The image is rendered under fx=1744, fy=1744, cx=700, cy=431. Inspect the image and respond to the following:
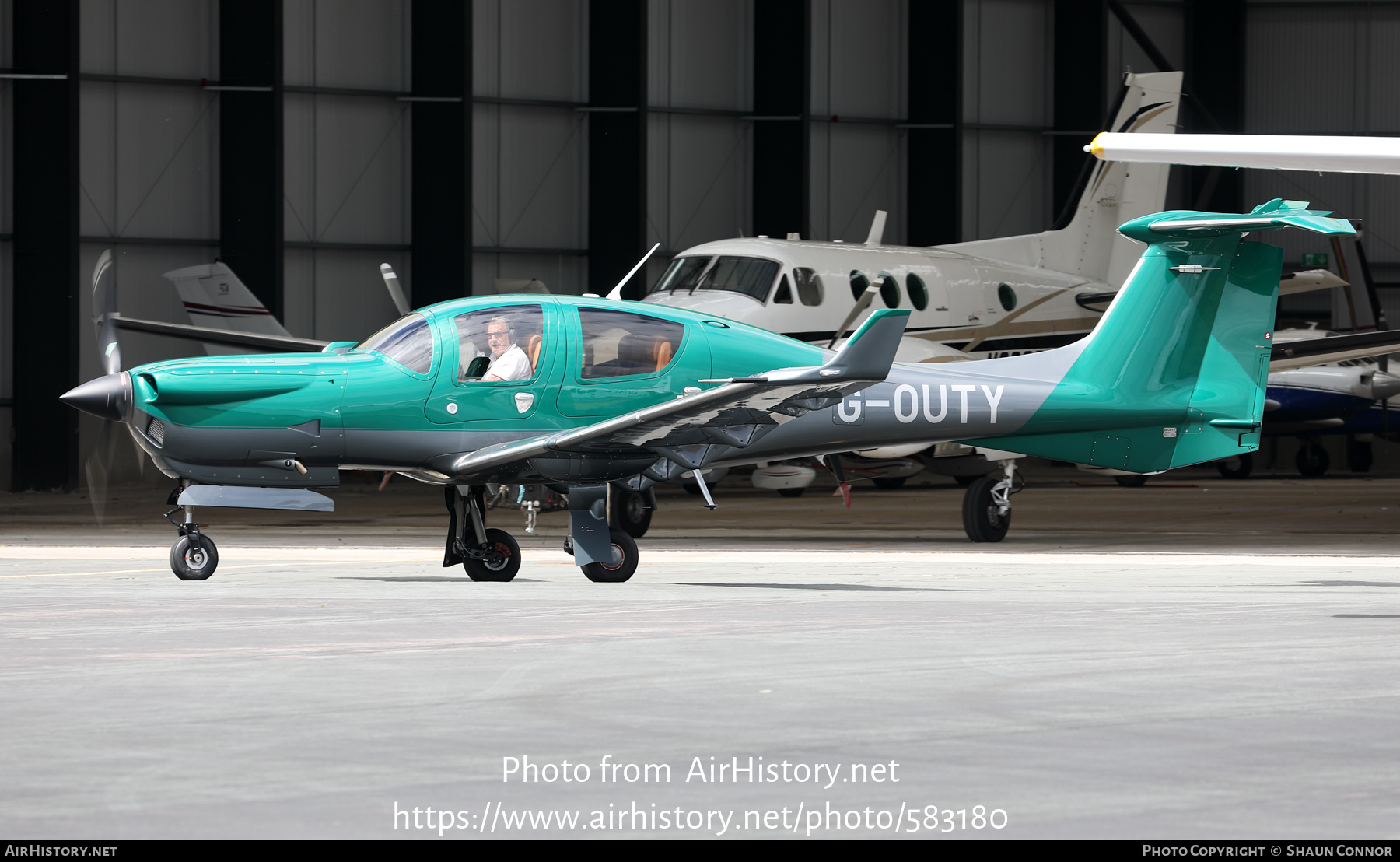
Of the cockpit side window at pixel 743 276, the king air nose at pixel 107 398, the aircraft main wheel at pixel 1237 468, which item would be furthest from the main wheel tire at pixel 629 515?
the aircraft main wheel at pixel 1237 468

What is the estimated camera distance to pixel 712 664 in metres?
7.80

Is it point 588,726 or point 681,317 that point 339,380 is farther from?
point 588,726

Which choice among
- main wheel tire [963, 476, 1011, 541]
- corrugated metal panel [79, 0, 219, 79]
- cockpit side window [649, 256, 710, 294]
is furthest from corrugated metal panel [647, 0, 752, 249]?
main wheel tire [963, 476, 1011, 541]

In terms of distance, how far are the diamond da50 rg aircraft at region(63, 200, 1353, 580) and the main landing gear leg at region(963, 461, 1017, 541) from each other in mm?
4074

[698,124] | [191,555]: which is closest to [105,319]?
[191,555]

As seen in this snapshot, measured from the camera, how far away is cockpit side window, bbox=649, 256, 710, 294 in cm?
2152

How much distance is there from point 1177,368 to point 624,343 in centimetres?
451

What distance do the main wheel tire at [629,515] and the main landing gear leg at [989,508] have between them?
132 inches

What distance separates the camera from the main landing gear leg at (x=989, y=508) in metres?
17.9

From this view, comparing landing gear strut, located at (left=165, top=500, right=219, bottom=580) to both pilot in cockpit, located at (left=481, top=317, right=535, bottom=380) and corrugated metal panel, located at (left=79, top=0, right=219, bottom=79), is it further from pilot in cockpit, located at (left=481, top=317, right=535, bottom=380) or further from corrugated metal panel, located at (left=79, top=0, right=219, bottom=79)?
corrugated metal panel, located at (left=79, top=0, right=219, bottom=79)

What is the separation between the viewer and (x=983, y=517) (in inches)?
706

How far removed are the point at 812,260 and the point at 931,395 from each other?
901 cm

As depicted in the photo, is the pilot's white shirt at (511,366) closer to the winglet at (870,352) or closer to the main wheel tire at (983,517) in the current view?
the winglet at (870,352)

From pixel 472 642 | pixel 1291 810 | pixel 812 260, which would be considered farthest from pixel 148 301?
pixel 1291 810
